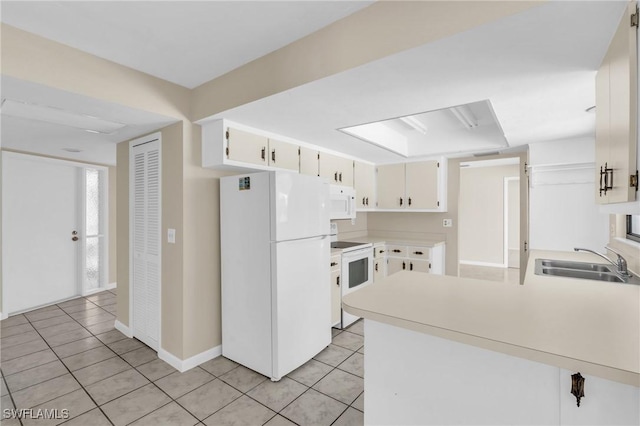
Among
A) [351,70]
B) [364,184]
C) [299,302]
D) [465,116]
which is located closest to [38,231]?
[299,302]

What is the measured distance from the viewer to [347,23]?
166cm

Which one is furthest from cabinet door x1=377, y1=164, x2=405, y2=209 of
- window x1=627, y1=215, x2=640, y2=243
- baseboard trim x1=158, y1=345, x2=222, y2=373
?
baseboard trim x1=158, y1=345, x2=222, y2=373

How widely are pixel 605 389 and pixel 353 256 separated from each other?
2.65 m

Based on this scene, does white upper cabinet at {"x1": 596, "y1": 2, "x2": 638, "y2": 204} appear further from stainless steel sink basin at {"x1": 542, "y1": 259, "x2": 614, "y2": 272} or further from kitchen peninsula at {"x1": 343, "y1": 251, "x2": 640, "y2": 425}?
A: stainless steel sink basin at {"x1": 542, "y1": 259, "x2": 614, "y2": 272}

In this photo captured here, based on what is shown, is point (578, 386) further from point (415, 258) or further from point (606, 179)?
point (415, 258)

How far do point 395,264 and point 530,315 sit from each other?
3038 millimetres

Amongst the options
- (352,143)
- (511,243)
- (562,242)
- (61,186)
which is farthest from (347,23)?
(511,243)

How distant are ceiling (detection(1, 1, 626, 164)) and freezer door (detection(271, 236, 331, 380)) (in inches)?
Answer: 46.3

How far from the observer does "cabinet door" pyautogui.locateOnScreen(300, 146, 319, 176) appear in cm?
328

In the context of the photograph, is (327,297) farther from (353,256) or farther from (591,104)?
(591,104)

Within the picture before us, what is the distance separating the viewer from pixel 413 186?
440 cm

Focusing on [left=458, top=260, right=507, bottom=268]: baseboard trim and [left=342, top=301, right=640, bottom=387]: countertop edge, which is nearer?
[left=342, top=301, right=640, bottom=387]: countertop edge

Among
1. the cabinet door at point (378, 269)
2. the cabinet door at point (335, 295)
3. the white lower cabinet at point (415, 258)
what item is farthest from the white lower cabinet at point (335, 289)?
the white lower cabinet at point (415, 258)

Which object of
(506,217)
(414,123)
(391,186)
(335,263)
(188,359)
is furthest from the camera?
(506,217)
